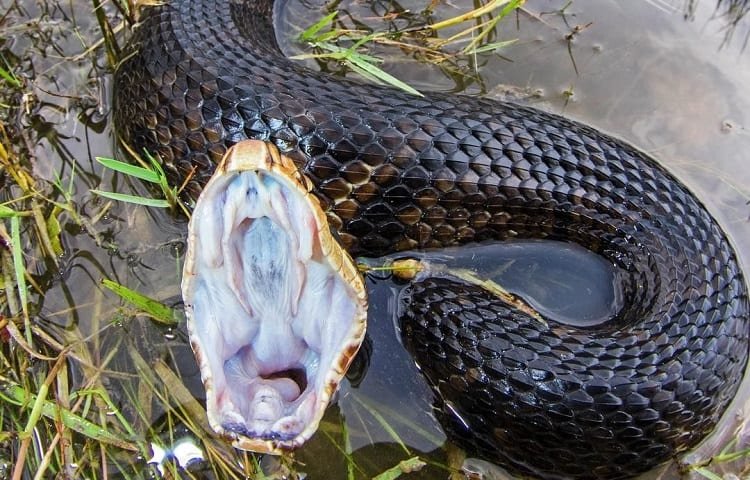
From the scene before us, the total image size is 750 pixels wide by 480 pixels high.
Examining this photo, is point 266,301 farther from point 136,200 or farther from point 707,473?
point 707,473

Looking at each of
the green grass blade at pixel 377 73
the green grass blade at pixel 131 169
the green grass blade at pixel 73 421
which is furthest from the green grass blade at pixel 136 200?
the green grass blade at pixel 377 73

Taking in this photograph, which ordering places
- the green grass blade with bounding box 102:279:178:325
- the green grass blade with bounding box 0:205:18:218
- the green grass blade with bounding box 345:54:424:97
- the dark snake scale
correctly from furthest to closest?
the green grass blade with bounding box 345:54:424:97, the green grass blade with bounding box 0:205:18:218, the green grass blade with bounding box 102:279:178:325, the dark snake scale

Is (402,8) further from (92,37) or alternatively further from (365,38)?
(92,37)

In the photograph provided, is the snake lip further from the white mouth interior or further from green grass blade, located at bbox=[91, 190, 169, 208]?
green grass blade, located at bbox=[91, 190, 169, 208]

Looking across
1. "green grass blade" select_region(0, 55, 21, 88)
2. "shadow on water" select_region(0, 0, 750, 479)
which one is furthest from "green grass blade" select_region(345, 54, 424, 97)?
"green grass blade" select_region(0, 55, 21, 88)

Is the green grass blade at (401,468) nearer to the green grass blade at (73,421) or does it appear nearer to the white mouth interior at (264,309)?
the white mouth interior at (264,309)

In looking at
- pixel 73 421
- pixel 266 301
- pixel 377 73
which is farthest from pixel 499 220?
pixel 73 421

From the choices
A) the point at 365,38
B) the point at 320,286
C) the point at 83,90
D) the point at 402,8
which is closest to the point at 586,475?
the point at 320,286
